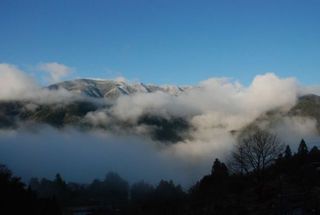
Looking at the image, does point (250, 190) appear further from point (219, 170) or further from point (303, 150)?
point (219, 170)

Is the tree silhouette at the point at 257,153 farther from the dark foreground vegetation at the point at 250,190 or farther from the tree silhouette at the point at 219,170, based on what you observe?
the tree silhouette at the point at 219,170

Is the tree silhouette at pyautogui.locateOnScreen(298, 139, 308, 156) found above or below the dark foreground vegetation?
above

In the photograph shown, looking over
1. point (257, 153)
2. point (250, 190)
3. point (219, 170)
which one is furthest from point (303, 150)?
point (250, 190)

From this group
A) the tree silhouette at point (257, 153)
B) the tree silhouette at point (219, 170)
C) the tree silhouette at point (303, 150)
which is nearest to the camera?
the tree silhouette at point (257, 153)

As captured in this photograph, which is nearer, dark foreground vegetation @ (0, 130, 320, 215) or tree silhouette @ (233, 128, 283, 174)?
dark foreground vegetation @ (0, 130, 320, 215)

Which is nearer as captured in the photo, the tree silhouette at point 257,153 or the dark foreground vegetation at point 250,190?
the dark foreground vegetation at point 250,190

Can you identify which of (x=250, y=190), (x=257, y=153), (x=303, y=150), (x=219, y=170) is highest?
(x=303, y=150)

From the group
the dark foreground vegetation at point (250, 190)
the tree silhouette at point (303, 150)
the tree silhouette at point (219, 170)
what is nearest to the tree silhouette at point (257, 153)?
the dark foreground vegetation at point (250, 190)

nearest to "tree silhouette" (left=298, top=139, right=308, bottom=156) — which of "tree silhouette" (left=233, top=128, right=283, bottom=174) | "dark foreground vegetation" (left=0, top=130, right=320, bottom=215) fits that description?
"dark foreground vegetation" (left=0, top=130, right=320, bottom=215)

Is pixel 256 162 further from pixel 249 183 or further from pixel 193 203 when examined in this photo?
pixel 193 203

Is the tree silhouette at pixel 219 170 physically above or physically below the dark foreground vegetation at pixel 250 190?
above

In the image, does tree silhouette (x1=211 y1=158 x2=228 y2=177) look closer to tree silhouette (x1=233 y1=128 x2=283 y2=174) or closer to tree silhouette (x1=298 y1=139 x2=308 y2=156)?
tree silhouette (x1=298 y1=139 x2=308 y2=156)

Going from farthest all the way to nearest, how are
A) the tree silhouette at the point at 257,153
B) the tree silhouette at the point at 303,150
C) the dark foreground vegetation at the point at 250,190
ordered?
the tree silhouette at the point at 303,150 < the tree silhouette at the point at 257,153 < the dark foreground vegetation at the point at 250,190

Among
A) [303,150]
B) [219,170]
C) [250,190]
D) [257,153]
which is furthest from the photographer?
[219,170]
